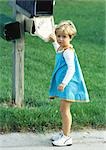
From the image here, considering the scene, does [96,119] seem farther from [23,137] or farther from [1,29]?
[1,29]

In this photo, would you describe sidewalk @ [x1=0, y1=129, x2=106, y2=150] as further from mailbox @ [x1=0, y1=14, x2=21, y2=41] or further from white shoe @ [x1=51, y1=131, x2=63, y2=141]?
mailbox @ [x1=0, y1=14, x2=21, y2=41]

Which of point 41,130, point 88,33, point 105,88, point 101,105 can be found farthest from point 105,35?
point 41,130

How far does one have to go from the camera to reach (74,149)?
4.65 m

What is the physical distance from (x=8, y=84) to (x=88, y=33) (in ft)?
13.5

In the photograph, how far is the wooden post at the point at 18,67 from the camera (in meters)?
5.46

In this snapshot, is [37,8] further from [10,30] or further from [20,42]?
[20,42]

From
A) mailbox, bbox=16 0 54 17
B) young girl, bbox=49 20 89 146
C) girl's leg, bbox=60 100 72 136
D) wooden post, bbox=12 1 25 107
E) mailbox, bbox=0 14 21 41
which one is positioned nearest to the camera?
young girl, bbox=49 20 89 146

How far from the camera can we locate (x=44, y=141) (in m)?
4.80

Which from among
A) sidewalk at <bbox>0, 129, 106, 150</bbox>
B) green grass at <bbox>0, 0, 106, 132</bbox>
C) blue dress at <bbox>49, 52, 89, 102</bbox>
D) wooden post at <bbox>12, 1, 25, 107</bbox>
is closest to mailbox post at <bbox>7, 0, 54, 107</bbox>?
wooden post at <bbox>12, 1, 25, 107</bbox>

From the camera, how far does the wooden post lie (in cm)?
546

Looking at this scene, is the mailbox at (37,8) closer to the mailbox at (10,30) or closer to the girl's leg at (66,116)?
the mailbox at (10,30)

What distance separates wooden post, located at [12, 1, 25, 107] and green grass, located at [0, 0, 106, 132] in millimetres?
120

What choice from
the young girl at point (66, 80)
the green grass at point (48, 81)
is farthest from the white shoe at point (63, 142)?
the green grass at point (48, 81)

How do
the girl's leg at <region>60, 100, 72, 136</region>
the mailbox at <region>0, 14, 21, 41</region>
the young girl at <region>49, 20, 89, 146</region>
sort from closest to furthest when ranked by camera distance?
the young girl at <region>49, 20, 89, 146</region> → the girl's leg at <region>60, 100, 72, 136</region> → the mailbox at <region>0, 14, 21, 41</region>
